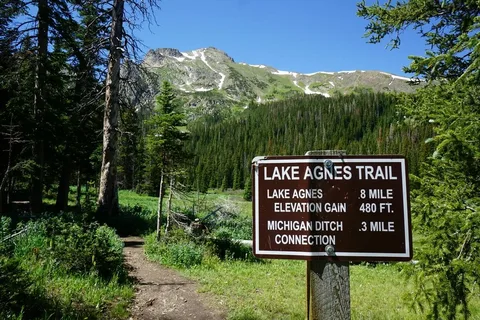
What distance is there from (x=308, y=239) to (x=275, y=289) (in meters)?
6.31

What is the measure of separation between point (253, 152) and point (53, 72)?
117 meters

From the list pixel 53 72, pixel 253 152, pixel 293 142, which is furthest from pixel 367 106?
pixel 53 72

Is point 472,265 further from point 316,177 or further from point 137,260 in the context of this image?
point 137,260

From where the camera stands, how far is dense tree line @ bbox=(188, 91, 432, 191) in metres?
114

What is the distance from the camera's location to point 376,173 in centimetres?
218

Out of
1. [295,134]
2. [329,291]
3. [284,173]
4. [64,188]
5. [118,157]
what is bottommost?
[329,291]

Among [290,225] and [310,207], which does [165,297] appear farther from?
[310,207]

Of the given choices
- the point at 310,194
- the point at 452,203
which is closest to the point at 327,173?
the point at 310,194

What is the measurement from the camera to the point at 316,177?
2.22m

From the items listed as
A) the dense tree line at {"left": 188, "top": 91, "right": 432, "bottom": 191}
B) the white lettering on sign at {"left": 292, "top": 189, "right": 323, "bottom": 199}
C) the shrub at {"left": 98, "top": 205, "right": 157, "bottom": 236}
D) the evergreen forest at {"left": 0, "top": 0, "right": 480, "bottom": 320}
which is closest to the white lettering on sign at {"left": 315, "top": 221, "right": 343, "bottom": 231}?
the white lettering on sign at {"left": 292, "top": 189, "right": 323, "bottom": 199}

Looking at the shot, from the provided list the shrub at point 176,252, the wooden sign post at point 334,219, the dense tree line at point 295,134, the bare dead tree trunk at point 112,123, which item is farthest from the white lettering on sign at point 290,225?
the dense tree line at point 295,134

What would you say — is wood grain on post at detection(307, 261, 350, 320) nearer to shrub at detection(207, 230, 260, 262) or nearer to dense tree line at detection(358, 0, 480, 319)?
dense tree line at detection(358, 0, 480, 319)

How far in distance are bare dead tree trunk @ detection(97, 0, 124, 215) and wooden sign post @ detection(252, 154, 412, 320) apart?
1270 cm

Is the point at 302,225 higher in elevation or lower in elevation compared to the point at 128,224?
higher
